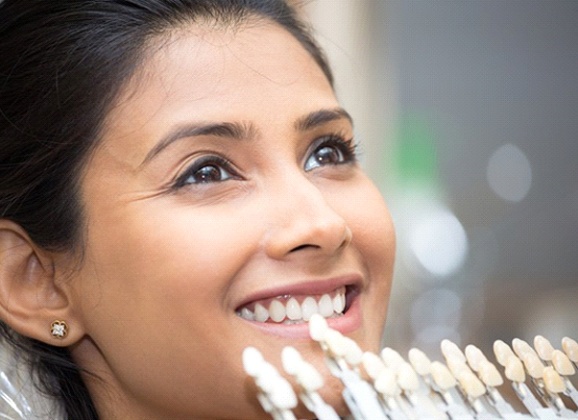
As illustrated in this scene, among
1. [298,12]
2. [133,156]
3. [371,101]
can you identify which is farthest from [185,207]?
[371,101]

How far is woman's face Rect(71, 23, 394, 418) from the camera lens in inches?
43.5

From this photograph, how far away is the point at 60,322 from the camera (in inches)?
49.2

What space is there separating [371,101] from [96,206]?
217 centimetres

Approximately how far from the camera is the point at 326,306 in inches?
45.4

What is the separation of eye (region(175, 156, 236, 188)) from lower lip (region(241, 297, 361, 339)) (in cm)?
19

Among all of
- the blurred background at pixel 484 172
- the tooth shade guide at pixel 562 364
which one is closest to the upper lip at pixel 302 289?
the tooth shade guide at pixel 562 364

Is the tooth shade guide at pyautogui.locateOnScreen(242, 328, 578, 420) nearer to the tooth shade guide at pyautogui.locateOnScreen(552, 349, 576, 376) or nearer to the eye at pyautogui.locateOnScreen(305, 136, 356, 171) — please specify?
the tooth shade guide at pyautogui.locateOnScreen(552, 349, 576, 376)

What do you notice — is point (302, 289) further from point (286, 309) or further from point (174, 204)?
point (174, 204)

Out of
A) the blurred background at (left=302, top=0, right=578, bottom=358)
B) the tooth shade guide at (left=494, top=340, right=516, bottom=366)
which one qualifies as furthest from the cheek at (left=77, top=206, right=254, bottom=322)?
the blurred background at (left=302, top=0, right=578, bottom=358)

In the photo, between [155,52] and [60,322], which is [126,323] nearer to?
[60,322]

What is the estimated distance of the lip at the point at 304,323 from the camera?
1107mm

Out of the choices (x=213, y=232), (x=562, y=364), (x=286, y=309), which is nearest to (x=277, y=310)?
(x=286, y=309)

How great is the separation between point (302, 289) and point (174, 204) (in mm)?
191

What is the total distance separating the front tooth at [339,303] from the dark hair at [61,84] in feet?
1.13
